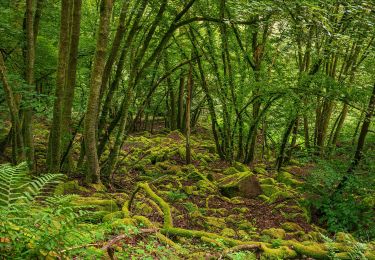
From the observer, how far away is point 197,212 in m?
6.90

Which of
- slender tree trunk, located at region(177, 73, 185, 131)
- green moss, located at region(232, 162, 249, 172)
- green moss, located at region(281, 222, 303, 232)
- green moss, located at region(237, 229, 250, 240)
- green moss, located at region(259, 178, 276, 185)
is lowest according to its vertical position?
green moss, located at region(281, 222, 303, 232)

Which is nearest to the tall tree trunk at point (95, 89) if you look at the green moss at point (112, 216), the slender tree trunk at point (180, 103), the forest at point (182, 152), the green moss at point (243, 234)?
the forest at point (182, 152)

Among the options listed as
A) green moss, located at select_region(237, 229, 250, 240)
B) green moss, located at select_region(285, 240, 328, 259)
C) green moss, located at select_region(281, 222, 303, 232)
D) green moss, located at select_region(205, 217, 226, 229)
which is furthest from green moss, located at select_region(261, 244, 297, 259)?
green moss, located at select_region(281, 222, 303, 232)

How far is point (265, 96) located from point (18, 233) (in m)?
8.30

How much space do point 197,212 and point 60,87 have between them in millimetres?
3564

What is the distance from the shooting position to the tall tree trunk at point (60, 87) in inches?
224

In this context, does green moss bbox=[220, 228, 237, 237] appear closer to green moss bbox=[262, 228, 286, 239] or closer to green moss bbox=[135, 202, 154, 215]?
green moss bbox=[262, 228, 286, 239]

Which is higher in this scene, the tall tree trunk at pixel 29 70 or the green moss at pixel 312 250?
the tall tree trunk at pixel 29 70

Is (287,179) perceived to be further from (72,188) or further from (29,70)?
(29,70)

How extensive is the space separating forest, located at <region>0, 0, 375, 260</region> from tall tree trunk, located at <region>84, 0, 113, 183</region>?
0.03m

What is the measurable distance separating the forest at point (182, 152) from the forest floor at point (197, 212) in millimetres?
35

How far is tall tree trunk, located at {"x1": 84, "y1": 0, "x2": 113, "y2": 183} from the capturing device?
19.4 ft

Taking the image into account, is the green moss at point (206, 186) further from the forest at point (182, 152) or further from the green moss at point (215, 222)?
the green moss at point (215, 222)

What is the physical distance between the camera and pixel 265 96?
9430 millimetres
